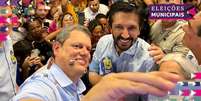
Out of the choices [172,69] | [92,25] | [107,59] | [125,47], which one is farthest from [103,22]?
[172,69]

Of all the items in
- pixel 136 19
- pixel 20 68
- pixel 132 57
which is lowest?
pixel 20 68

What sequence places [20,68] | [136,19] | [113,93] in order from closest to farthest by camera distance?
1. [113,93]
2. [136,19]
3. [20,68]

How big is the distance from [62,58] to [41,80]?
271mm

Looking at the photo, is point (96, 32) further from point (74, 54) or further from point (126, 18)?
point (74, 54)

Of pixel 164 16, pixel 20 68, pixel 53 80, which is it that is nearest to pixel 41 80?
pixel 53 80

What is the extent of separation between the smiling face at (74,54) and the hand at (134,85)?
105cm

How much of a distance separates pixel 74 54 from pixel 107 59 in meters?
0.47

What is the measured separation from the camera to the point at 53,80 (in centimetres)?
137

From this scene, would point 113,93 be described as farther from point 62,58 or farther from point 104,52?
point 104,52

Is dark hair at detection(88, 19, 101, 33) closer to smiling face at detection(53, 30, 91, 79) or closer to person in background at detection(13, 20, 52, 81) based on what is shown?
person in background at detection(13, 20, 52, 81)

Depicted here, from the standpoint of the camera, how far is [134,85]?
1.41 ft

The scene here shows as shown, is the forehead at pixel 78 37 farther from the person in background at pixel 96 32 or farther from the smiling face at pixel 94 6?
the smiling face at pixel 94 6

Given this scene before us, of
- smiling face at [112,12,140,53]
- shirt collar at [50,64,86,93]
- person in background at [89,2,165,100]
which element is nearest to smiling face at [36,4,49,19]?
person in background at [89,2,165,100]

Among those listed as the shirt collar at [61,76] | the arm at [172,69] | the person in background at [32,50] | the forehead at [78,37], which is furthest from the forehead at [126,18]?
the person in background at [32,50]
